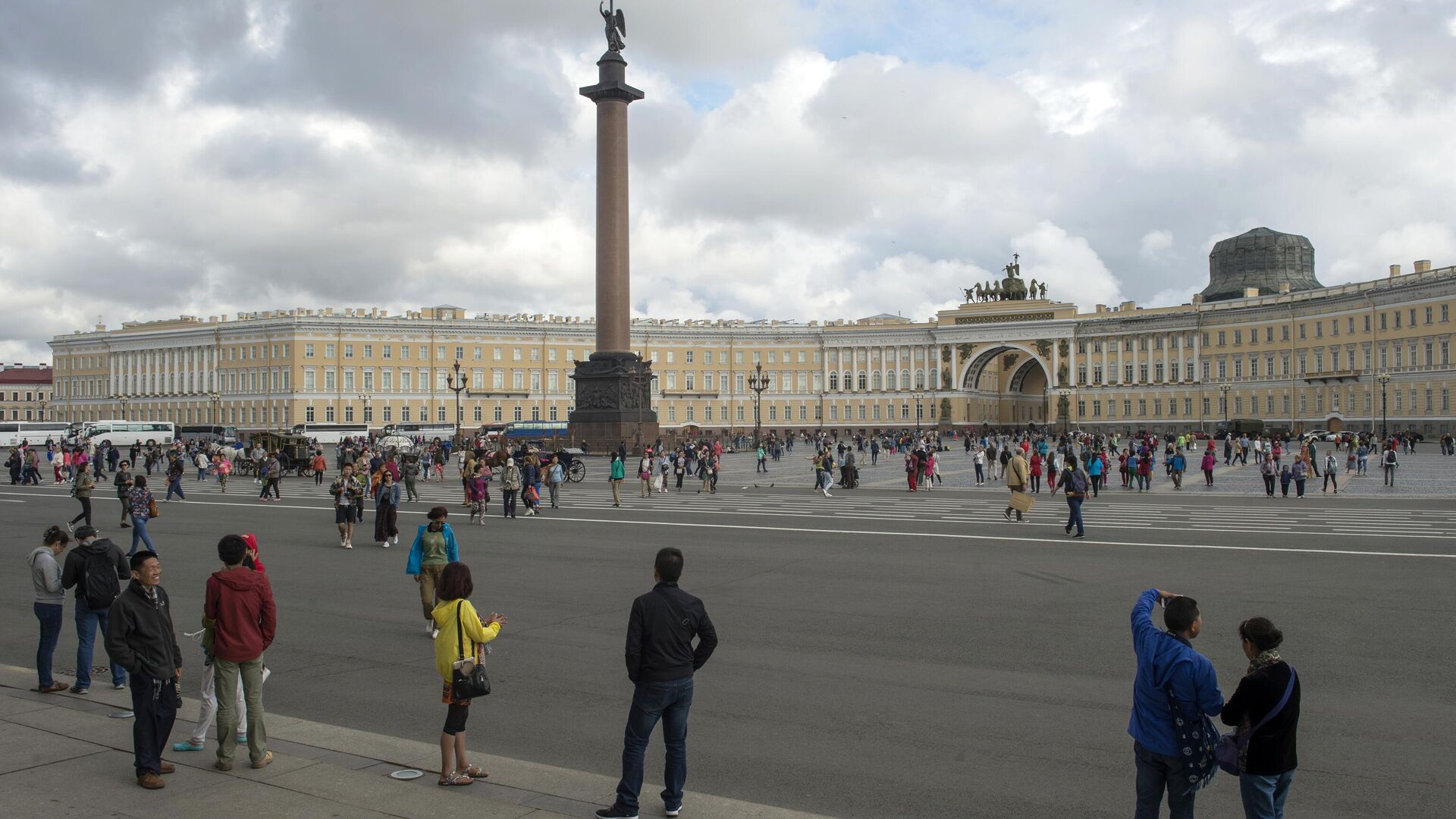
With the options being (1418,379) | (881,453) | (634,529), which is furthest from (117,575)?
(1418,379)

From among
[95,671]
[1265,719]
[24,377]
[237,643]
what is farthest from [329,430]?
[1265,719]

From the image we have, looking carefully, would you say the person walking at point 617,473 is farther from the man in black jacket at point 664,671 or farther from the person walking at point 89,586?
the man in black jacket at point 664,671

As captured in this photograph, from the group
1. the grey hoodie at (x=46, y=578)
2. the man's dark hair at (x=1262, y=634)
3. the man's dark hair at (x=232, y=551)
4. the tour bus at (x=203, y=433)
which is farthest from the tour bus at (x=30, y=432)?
the man's dark hair at (x=1262, y=634)

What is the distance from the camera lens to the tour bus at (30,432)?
252 feet

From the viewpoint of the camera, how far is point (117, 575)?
28.5 feet

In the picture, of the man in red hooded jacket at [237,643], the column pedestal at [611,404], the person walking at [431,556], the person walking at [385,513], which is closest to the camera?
the man in red hooded jacket at [237,643]

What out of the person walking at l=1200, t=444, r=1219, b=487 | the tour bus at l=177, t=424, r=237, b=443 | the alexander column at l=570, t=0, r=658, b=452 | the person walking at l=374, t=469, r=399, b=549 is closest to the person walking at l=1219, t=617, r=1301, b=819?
the person walking at l=374, t=469, r=399, b=549

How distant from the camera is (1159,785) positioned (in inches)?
195

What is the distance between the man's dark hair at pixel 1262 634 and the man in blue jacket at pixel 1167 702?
8.2 inches

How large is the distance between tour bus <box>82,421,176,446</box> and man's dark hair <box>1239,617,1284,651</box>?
86383mm

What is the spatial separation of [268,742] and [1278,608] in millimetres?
10436

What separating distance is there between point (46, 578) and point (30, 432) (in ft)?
281

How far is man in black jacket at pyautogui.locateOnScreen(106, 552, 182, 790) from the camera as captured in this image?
20.4ft

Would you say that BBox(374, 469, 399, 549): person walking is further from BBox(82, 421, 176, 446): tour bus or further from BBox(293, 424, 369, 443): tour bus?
BBox(293, 424, 369, 443): tour bus
